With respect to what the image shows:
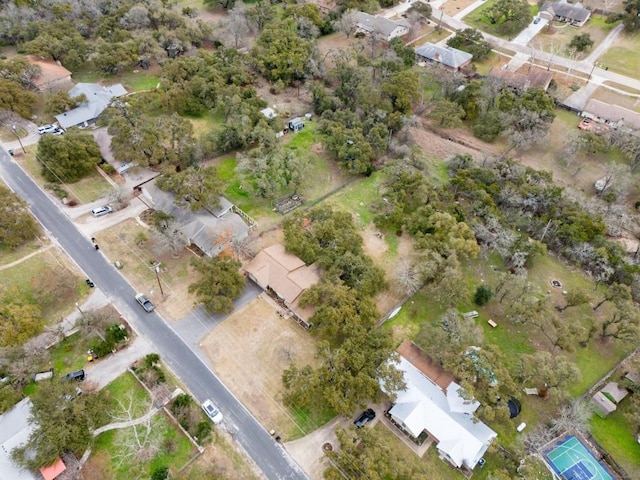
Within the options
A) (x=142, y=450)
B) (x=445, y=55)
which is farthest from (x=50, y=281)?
(x=445, y=55)

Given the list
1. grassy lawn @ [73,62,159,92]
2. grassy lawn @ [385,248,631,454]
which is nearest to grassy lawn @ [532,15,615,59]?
grassy lawn @ [385,248,631,454]

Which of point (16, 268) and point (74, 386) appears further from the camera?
point (16, 268)

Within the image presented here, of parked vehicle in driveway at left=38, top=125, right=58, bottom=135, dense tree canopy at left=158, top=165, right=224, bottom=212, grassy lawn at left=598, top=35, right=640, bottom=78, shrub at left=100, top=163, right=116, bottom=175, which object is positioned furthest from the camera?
grassy lawn at left=598, top=35, right=640, bottom=78

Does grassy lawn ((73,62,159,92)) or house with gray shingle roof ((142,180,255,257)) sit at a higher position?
house with gray shingle roof ((142,180,255,257))

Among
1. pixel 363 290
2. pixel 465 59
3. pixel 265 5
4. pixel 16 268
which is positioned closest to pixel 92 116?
pixel 16 268

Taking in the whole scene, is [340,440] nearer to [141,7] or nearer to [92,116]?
[92,116]

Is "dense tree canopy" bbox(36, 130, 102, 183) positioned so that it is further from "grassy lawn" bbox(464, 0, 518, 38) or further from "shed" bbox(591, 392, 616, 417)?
"grassy lawn" bbox(464, 0, 518, 38)

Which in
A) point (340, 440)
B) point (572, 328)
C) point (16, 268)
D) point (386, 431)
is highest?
point (572, 328)
